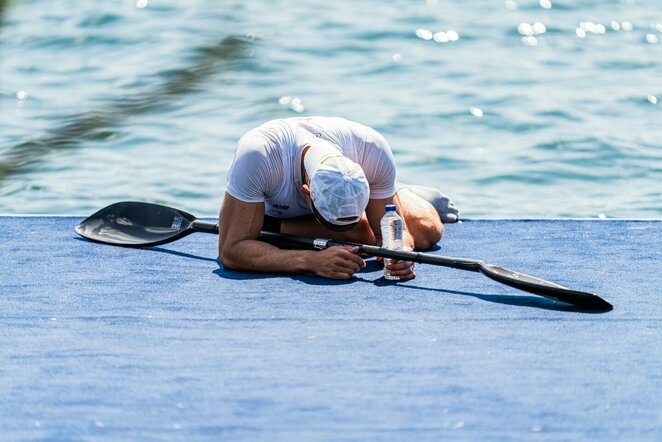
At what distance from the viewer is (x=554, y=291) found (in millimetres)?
3701

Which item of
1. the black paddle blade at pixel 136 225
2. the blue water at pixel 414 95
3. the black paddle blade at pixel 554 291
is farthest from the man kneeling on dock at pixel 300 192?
the blue water at pixel 414 95

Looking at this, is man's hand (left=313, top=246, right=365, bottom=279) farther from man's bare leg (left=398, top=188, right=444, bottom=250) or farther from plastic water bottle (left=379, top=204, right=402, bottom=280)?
man's bare leg (left=398, top=188, right=444, bottom=250)

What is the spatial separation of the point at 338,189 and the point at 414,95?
753 cm

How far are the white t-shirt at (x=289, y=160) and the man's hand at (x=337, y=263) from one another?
0.88 ft

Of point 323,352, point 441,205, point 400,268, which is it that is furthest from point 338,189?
point 441,205

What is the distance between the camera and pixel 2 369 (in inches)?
122

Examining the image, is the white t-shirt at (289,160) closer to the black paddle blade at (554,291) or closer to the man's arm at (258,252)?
the man's arm at (258,252)

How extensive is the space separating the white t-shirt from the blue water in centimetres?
235

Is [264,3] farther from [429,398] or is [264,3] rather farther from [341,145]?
[429,398]

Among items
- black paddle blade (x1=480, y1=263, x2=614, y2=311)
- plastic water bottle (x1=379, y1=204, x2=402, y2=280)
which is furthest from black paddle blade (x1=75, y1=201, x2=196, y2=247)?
black paddle blade (x1=480, y1=263, x2=614, y2=311)

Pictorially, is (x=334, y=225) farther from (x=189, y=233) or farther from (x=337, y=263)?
(x=189, y=233)

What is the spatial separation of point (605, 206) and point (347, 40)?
5309 millimetres

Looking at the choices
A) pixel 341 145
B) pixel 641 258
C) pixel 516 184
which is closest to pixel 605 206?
pixel 516 184

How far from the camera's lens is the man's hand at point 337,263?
4.10 meters
